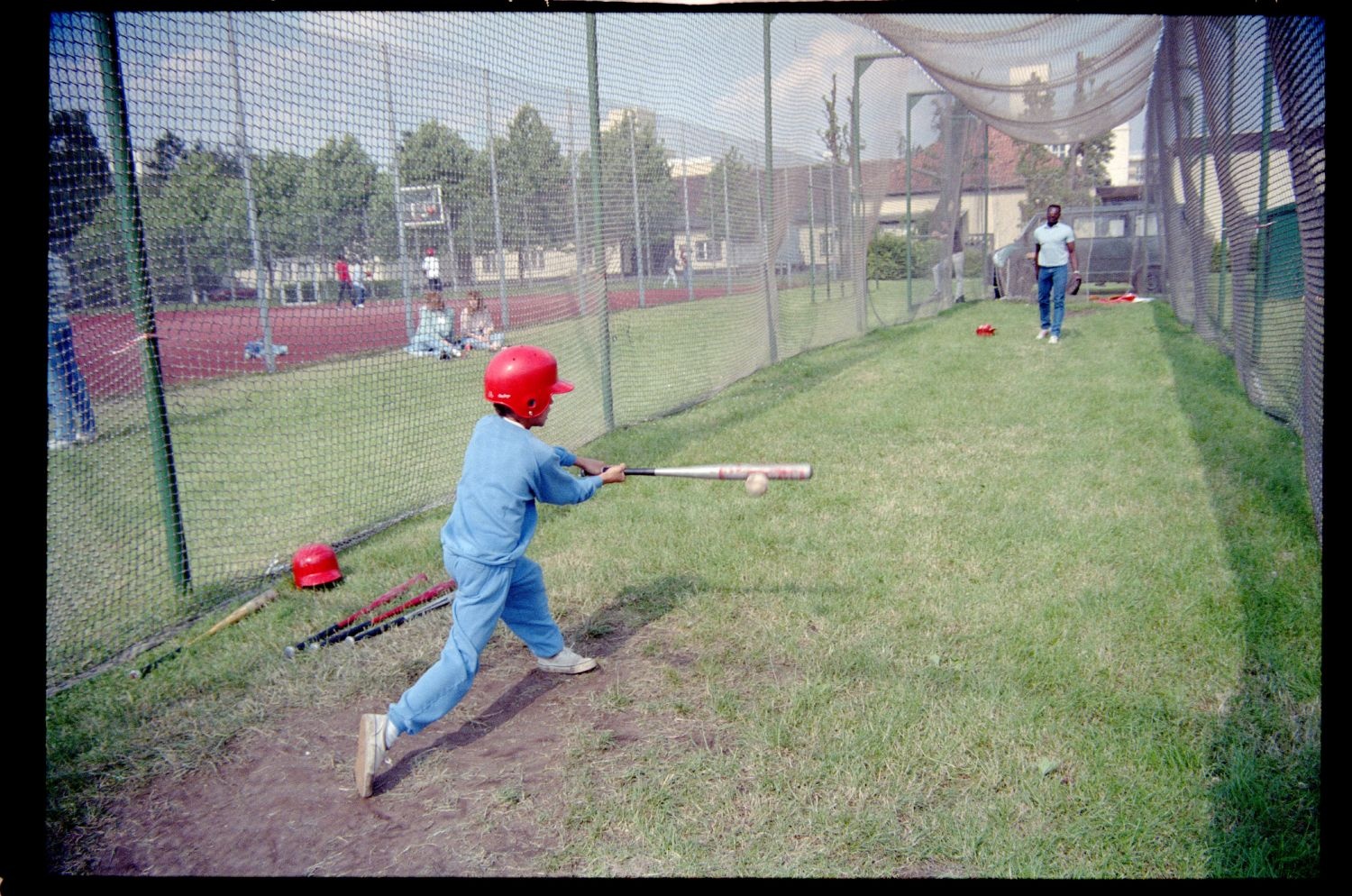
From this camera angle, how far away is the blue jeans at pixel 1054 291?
1238cm

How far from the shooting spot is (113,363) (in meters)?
4.72

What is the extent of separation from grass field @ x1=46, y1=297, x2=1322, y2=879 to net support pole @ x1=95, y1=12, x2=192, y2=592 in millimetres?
646

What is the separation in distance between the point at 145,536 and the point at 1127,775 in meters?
4.78

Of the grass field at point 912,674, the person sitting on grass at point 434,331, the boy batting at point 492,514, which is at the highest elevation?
the person sitting on grass at point 434,331

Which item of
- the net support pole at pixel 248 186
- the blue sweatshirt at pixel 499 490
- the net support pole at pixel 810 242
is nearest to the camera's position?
the blue sweatshirt at pixel 499 490

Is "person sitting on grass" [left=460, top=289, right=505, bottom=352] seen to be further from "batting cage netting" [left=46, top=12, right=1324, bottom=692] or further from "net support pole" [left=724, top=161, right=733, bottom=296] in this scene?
"net support pole" [left=724, top=161, right=733, bottom=296]

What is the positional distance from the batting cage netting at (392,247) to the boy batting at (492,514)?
1.46m

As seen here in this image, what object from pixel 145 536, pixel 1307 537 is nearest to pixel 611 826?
pixel 145 536

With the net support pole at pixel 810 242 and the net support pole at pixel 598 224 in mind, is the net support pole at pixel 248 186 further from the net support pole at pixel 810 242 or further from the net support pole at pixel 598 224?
the net support pole at pixel 810 242

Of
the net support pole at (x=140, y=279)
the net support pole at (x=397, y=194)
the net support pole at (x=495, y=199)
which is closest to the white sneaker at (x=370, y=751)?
the net support pole at (x=140, y=279)

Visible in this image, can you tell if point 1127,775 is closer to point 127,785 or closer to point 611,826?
point 611,826

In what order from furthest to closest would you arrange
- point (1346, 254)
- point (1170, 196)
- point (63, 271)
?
1. point (1170, 196)
2. point (63, 271)
3. point (1346, 254)

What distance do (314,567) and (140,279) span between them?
1.60m

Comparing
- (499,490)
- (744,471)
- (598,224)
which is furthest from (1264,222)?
(499,490)
